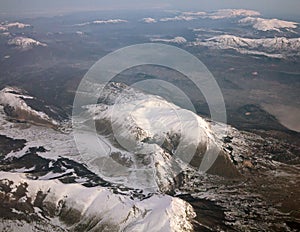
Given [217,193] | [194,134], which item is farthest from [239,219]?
[194,134]

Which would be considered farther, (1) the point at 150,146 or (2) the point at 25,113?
(2) the point at 25,113

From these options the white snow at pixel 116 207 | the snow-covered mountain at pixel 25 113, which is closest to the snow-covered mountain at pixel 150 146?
the snow-covered mountain at pixel 25 113

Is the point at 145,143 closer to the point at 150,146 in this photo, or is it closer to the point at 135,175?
the point at 150,146

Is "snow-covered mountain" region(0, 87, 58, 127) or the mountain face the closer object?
the mountain face

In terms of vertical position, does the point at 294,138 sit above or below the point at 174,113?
below

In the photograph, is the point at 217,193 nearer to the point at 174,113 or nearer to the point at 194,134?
the point at 194,134

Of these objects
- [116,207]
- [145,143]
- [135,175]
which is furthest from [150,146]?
[116,207]

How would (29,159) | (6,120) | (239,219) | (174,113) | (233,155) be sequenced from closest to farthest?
1. (239,219)
2. (29,159)
3. (233,155)
4. (174,113)
5. (6,120)

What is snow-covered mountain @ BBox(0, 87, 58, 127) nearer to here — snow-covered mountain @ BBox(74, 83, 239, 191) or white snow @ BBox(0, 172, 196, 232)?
snow-covered mountain @ BBox(74, 83, 239, 191)

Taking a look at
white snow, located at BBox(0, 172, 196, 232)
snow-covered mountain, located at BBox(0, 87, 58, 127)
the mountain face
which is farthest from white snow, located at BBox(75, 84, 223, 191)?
white snow, located at BBox(0, 172, 196, 232)

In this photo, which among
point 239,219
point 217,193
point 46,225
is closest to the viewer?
point 46,225

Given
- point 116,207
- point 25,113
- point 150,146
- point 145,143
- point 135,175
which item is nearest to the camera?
point 116,207
